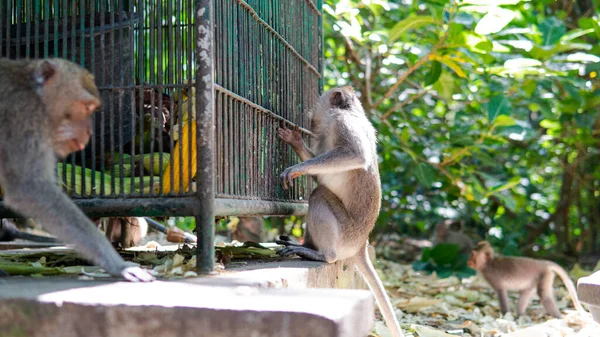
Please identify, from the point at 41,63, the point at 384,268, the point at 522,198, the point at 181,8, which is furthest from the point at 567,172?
the point at 41,63

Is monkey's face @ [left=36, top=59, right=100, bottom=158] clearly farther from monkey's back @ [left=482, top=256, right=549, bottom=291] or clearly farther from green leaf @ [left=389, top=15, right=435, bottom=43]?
monkey's back @ [left=482, top=256, right=549, bottom=291]

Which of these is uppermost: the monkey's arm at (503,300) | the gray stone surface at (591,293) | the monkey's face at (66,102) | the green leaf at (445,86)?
the green leaf at (445,86)

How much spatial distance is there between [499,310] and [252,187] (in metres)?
4.66

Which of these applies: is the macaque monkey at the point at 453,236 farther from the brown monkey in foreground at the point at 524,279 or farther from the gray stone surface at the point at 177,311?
the gray stone surface at the point at 177,311

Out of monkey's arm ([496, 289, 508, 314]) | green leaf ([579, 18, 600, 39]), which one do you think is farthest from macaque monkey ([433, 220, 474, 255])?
green leaf ([579, 18, 600, 39])

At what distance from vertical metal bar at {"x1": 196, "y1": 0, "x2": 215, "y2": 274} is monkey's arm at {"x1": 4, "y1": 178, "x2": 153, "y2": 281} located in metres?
0.49

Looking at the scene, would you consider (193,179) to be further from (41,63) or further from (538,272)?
(538,272)

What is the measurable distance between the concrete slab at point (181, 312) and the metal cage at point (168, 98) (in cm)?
84

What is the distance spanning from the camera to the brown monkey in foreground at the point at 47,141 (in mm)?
2846

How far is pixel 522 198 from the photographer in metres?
9.62

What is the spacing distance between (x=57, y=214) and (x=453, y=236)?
28.0ft

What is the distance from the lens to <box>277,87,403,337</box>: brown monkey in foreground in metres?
4.48

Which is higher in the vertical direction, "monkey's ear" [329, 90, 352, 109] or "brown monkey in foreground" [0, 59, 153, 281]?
"monkey's ear" [329, 90, 352, 109]

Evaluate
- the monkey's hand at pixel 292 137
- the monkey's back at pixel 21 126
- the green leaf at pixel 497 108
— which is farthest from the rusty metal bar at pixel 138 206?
the green leaf at pixel 497 108
